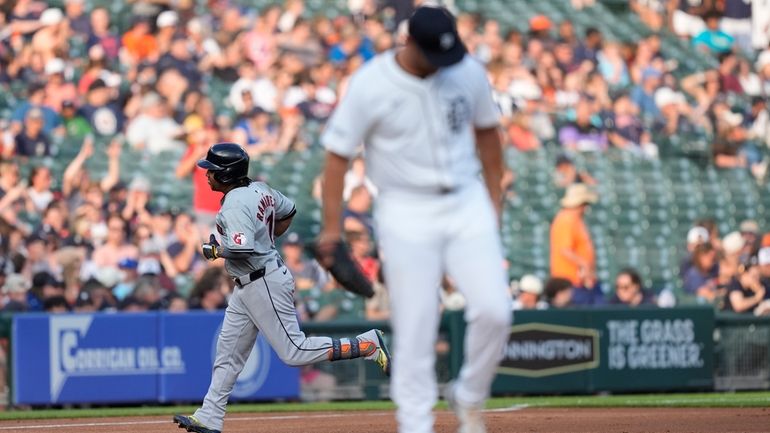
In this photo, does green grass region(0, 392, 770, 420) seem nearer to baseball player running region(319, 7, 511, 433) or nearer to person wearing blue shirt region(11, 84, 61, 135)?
person wearing blue shirt region(11, 84, 61, 135)

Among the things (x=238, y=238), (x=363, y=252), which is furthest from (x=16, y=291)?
(x=238, y=238)

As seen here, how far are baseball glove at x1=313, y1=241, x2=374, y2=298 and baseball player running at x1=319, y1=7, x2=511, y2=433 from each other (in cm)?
5

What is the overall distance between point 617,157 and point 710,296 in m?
3.54

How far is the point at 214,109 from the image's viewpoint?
19.3m

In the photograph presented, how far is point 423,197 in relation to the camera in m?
6.74

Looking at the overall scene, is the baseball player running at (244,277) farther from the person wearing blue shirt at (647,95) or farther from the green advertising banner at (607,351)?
the person wearing blue shirt at (647,95)

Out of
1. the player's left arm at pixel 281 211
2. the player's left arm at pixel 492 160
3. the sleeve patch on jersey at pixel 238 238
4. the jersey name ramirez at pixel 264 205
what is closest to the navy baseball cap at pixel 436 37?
the player's left arm at pixel 492 160

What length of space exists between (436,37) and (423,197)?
73 cm

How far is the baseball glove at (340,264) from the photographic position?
6805mm

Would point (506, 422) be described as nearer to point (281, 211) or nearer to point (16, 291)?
point (281, 211)

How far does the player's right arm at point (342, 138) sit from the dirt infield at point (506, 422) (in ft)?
12.8

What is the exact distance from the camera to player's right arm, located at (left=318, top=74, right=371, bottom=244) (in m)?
6.62

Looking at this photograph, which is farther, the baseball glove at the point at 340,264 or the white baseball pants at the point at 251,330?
the white baseball pants at the point at 251,330

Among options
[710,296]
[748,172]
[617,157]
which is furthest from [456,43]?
[748,172]
